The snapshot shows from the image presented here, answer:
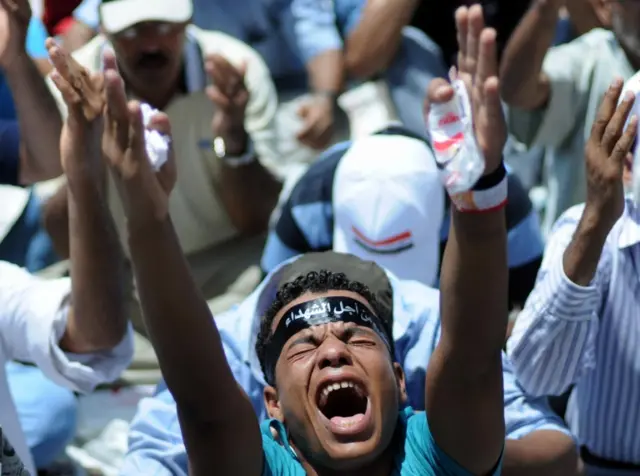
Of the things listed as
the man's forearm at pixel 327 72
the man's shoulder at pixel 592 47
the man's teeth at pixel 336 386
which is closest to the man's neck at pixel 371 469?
the man's teeth at pixel 336 386

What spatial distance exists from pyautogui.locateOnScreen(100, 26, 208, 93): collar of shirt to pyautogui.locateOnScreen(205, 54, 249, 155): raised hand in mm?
82

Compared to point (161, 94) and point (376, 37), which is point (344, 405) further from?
point (376, 37)

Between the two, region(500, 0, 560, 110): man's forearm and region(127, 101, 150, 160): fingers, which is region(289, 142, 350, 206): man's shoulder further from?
region(127, 101, 150, 160): fingers

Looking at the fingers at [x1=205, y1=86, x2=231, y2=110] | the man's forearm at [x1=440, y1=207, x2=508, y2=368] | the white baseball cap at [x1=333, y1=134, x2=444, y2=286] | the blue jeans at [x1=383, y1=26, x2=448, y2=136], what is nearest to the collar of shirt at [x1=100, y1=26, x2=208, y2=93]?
the fingers at [x1=205, y1=86, x2=231, y2=110]

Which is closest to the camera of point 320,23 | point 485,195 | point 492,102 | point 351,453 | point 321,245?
point 492,102

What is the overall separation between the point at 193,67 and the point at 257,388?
54.7 inches

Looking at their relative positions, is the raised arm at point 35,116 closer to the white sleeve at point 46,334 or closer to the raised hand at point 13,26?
the raised hand at point 13,26

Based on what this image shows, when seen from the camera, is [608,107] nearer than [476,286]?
No

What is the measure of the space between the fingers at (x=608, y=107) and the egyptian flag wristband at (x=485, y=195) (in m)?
0.44

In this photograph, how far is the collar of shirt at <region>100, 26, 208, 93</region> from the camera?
12.0ft

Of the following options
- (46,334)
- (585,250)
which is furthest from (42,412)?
(585,250)

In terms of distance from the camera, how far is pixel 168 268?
191cm

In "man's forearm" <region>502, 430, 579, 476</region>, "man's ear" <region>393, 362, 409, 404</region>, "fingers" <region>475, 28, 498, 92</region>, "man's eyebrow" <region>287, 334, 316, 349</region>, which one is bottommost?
"man's forearm" <region>502, 430, 579, 476</region>

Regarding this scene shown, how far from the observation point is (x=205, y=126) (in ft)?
12.1
